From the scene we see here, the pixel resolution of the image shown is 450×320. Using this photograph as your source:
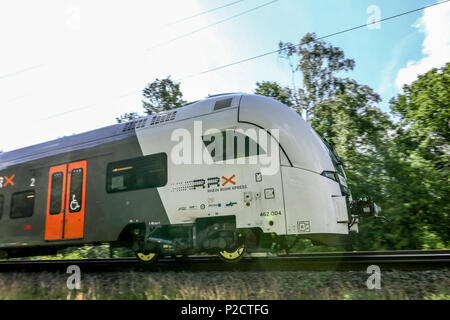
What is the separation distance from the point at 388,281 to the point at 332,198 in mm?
1467

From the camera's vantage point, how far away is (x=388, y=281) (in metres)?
4.55

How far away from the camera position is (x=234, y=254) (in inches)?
238

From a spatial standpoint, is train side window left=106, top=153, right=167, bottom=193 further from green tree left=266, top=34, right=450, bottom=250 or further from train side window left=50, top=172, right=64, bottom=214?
green tree left=266, top=34, right=450, bottom=250

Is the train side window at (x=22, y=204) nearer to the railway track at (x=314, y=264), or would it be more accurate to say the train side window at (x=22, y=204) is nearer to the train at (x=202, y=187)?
the train at (x=202, y=187)

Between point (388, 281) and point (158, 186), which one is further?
point (158, 186)

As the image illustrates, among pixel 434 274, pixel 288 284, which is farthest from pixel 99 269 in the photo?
pixel 434 274

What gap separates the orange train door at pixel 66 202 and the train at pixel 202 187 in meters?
0.03

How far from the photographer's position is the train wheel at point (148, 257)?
23.2 ft

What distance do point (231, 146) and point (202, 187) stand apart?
945 millimetres

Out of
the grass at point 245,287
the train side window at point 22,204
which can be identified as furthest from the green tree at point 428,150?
the train side window at point 22,204

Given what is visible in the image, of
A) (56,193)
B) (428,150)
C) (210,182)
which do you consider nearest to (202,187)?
(210,182)

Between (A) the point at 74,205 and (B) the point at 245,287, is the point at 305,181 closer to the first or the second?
(B) the point at 245,287

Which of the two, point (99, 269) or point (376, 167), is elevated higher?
point (376, 167)
